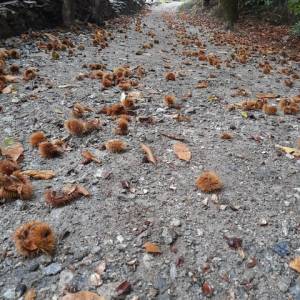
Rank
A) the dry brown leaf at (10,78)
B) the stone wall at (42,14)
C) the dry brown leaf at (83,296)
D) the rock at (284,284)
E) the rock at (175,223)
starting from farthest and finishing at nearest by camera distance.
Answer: the stone wall at (42,14), the dry brown leaf at (10,78), the rock at (175,223), the rock at (284,284), the dry brown leaf at (83,296)

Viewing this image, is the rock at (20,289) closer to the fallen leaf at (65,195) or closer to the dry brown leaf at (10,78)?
the fallen leaf at (65,195)

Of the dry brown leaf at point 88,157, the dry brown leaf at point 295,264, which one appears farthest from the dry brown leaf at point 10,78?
the dry brown leaf at point 295,264

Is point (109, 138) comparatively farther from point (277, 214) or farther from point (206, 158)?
point (277, 214)

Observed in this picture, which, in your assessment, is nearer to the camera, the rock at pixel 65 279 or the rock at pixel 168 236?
the rock at pixel 65 279

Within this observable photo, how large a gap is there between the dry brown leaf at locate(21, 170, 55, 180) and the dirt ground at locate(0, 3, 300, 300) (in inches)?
2.4

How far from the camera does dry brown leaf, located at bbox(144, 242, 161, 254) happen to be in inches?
76.7

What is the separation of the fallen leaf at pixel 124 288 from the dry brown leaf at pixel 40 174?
1.10 metres

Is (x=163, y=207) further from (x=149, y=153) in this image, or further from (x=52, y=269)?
(x=52, y=269)

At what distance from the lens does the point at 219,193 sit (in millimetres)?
2439

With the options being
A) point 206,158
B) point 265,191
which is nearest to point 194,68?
point 206,158

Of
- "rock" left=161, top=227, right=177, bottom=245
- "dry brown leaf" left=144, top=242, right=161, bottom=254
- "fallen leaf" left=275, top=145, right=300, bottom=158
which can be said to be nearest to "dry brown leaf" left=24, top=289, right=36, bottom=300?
"dry brown leaf" left=144, top=242, right=161, bottom=254

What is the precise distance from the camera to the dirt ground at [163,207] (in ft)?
5.86

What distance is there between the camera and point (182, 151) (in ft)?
9.68

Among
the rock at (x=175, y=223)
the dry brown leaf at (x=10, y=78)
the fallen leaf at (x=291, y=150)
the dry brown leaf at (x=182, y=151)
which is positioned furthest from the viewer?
the dry brown leaf at (x=10, y=78)
